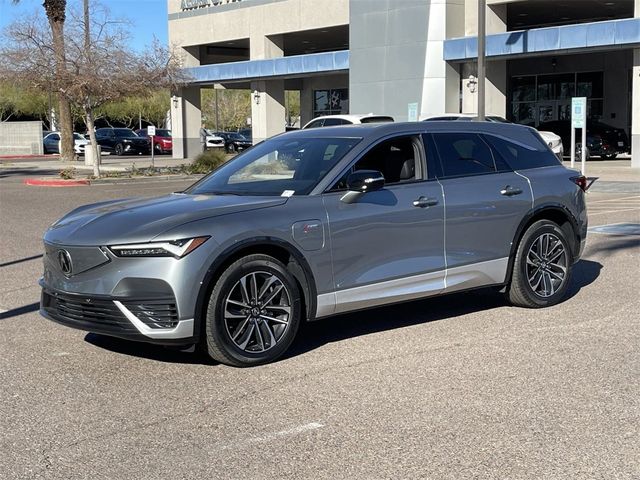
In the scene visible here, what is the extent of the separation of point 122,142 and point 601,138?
28185 millimetres

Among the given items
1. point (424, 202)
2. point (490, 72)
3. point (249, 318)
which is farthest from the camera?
point (490, 72)

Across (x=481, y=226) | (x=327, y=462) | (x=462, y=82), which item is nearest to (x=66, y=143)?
(x=462, y=82)

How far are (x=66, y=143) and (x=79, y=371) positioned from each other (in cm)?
3751

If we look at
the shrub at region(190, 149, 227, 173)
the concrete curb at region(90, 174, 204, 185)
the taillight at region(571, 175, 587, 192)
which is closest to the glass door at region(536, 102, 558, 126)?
the shrub at region(190, 149, 227, 173)

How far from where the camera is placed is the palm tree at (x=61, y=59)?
27812 millimetres

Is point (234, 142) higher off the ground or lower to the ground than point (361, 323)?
higher

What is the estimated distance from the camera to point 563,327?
7.50 metres

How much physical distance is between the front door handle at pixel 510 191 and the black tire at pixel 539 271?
1.32 ft

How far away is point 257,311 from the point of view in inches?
250

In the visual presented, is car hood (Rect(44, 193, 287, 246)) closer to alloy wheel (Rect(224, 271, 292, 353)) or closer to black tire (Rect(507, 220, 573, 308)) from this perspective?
alloy wheel (Rect(224, 271, 292, 353))

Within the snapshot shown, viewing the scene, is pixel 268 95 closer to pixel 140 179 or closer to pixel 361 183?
pixel 140 179

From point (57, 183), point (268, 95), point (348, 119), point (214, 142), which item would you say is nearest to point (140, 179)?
A: point (57, 183)

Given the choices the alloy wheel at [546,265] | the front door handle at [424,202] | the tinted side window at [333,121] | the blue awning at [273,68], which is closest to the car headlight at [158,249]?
the front door handle at [424,202]

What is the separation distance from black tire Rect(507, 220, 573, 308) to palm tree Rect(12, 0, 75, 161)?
74.1ft
